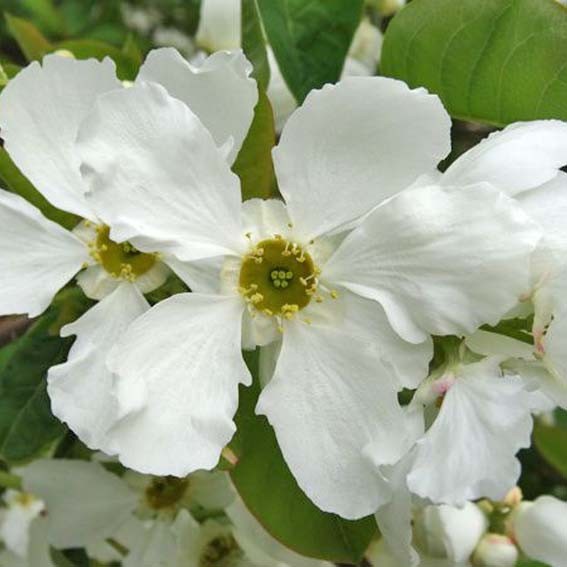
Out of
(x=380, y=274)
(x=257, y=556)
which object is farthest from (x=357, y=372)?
(x=257, y=556)

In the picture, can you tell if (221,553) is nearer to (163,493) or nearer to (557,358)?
(163,493)

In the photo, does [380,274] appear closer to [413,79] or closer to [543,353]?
[543,353]

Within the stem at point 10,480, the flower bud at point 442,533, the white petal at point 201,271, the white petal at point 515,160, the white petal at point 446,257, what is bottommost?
the stem at point 10,480

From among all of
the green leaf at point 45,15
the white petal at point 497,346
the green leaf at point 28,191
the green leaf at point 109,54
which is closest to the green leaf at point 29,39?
the green leaf at point 109,54

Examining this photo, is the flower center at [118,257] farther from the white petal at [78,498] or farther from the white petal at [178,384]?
the white petal at [78,498]

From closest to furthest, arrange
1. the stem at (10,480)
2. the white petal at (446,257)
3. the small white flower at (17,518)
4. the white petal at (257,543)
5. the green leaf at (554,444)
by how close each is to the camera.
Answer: the white petal at (446,257) < the white petal at (257,543) < the stem at (10,480) < the green leaf at (554,444) < the small white flower at (17,518)

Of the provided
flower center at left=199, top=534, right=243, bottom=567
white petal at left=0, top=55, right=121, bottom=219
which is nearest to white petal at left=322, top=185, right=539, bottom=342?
white petal at left=0, top=55, right=121, bottom=219

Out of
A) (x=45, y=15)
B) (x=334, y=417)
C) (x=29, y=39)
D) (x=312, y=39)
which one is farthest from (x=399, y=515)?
(x=45, y=15)
